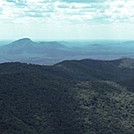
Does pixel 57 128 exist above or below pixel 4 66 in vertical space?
below

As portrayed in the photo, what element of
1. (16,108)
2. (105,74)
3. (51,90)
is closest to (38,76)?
(51,90)

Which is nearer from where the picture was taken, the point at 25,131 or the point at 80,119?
the point at 25,131

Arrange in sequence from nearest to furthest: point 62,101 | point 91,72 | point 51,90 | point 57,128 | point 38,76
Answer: point 57,128
point 62,101
point 51,90
point 38,76
point 91,72

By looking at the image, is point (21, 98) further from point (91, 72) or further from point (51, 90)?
point (91, 72)

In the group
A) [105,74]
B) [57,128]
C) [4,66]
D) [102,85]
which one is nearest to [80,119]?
[57,128]

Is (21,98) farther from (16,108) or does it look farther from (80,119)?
(80,119)

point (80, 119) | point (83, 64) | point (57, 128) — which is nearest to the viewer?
point (57, 128)
